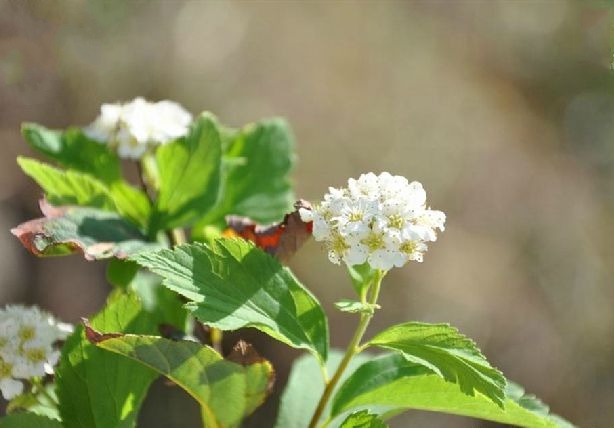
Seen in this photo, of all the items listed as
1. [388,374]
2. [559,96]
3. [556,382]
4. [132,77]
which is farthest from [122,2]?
[388,374]

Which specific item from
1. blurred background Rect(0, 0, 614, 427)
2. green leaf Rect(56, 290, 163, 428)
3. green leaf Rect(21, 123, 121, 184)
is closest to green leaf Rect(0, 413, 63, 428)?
green leaf Rect(56, 290, 163, 428)

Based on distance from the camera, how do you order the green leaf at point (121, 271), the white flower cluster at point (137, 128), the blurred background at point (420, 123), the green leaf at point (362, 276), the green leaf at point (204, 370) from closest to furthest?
the green leaf at point (204, 370) → the green leaf at point (362, 276) → the green leaf at point (121, 271) → the white flower cluster at point (137, 128) → the blurred background at point (420, 123)

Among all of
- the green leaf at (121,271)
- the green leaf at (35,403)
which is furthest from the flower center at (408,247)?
the green leaf at (35,403)

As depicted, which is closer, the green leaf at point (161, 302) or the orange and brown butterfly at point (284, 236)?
the orange and brown butterfly at point (284, 236)

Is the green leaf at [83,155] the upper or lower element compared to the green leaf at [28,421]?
upper

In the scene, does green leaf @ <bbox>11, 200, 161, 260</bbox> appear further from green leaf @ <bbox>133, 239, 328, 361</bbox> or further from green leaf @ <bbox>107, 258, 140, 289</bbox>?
green leaf @ <bbox>133, 239, 328, 361</bbox>

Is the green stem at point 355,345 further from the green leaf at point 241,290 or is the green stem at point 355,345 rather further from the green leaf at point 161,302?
the green leaf at point 161,302

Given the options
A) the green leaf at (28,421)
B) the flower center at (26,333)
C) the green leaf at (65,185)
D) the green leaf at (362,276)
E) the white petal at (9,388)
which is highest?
the green leaf at (362,276)

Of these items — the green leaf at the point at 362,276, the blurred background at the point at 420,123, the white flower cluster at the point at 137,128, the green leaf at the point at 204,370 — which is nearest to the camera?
the green leaf at the point at 204,370
